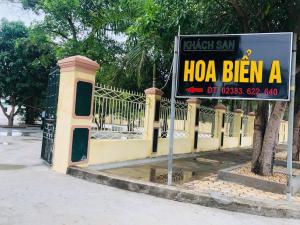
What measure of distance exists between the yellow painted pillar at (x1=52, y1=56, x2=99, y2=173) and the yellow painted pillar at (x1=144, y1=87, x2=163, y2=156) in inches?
128

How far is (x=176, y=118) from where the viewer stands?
1322 centimetres

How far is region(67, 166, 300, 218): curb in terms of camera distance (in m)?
5.65

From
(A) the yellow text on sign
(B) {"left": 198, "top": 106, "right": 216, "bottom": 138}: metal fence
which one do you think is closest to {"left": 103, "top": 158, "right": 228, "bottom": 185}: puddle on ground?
(A) the yellow text on sign

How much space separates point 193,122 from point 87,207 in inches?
367

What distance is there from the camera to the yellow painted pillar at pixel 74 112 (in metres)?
7.76

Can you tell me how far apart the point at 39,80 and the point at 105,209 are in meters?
22.1

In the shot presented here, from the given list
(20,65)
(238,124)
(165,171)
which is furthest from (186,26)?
(20,65)

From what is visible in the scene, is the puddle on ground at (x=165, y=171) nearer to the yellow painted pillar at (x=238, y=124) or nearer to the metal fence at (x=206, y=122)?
the metal fence at (x=206, y=122)

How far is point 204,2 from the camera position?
910cm

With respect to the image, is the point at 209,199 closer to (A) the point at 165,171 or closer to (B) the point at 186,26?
(A) the point at 165,171

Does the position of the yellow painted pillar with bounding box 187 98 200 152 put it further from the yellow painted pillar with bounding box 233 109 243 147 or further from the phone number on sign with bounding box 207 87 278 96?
the phone number on sign with bounding box 207 87 278 96

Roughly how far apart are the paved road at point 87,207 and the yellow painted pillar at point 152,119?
442 cm

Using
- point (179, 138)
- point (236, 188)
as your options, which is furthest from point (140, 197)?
point (179, 138)

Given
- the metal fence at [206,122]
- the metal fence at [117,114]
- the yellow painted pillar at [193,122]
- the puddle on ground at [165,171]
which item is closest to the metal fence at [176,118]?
the yellow painted pillar at [193,122]
